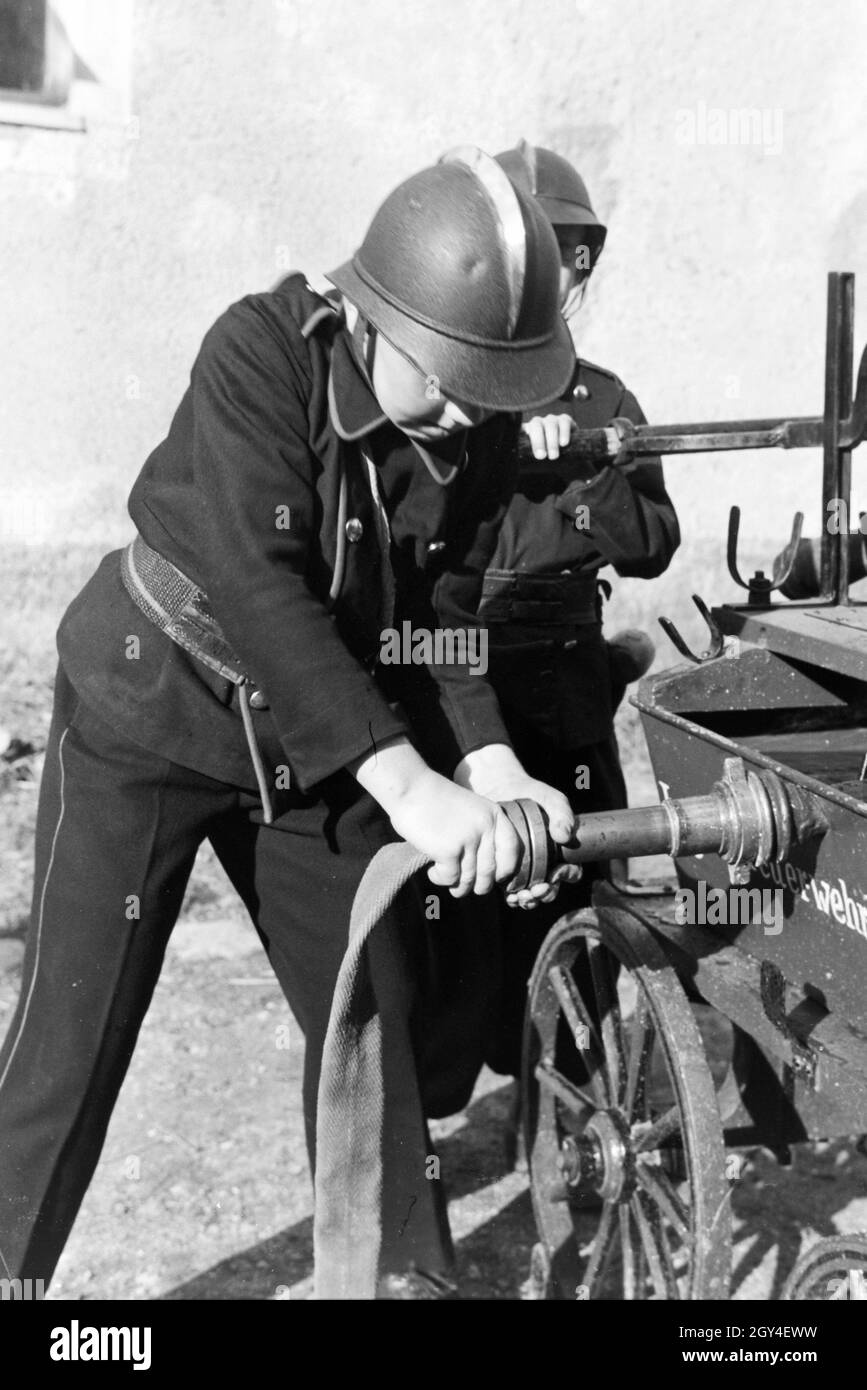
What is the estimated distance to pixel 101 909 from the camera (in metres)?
2.35

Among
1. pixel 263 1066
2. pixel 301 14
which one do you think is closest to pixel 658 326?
pixel 301 14

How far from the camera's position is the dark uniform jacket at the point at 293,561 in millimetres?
2053

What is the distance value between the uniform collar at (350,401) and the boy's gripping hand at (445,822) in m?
0.45

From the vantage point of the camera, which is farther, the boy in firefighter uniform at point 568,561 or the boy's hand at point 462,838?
the boy in firefighter uniform at point 568,561

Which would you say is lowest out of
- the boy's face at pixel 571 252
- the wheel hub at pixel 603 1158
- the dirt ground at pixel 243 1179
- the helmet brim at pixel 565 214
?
the dirt ground at pixel 243 1179

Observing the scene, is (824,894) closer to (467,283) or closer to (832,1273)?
(832,1273)

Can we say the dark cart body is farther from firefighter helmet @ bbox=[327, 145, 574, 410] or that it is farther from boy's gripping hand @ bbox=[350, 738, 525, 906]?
firefighter helmet @ bbox=[327, 145, 574, 410]

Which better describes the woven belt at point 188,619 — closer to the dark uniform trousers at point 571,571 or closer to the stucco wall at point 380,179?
the dark uniform trousers at point 571,571

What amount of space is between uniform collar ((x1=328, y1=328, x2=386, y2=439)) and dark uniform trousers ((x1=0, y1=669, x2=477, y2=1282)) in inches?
23.7

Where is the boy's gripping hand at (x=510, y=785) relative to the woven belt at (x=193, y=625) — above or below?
below

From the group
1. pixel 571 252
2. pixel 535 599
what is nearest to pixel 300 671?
pixel 535 599

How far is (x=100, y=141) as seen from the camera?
20.6 ft

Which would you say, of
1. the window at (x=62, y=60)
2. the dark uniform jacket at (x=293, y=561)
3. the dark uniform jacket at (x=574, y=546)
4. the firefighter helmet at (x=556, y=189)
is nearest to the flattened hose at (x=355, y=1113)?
the dark uniform jacket at (x=293, y=561)
